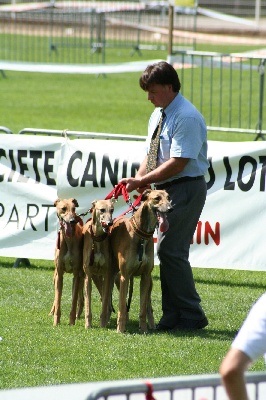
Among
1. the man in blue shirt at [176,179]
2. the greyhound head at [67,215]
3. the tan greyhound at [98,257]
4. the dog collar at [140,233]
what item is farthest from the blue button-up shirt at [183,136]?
the greyhound head at [67,215]

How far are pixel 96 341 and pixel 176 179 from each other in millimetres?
1355

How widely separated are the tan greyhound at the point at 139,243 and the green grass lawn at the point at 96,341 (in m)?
0.27

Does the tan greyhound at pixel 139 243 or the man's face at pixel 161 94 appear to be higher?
the man's face at pixel 161 94

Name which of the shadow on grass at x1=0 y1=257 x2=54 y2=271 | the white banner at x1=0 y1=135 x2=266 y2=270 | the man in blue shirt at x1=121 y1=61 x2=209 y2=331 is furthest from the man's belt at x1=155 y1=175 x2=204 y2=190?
the shadow on grass at x1=0 y1=257 x2=54 y2=271

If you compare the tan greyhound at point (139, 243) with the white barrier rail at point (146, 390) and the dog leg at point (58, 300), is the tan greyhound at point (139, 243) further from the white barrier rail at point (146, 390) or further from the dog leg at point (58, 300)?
the white barrier rail at point (146, 390)

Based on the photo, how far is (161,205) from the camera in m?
7.04

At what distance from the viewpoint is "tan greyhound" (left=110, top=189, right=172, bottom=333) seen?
280 inches

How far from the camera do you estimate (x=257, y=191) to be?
9219 mm

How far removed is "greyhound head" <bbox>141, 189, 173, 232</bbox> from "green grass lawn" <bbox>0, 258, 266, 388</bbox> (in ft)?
2.91

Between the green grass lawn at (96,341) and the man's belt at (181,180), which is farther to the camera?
the man's belt at (181,180)

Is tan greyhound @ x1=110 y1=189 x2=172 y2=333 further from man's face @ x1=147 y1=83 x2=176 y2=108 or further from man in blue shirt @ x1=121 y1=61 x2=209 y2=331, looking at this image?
man's face @ x1=147 y1=83 x2=176 y2=108

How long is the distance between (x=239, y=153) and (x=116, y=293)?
179 centimetres

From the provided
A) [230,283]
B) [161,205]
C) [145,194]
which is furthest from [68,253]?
[230,283]

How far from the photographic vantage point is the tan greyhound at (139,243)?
23.3 feet
